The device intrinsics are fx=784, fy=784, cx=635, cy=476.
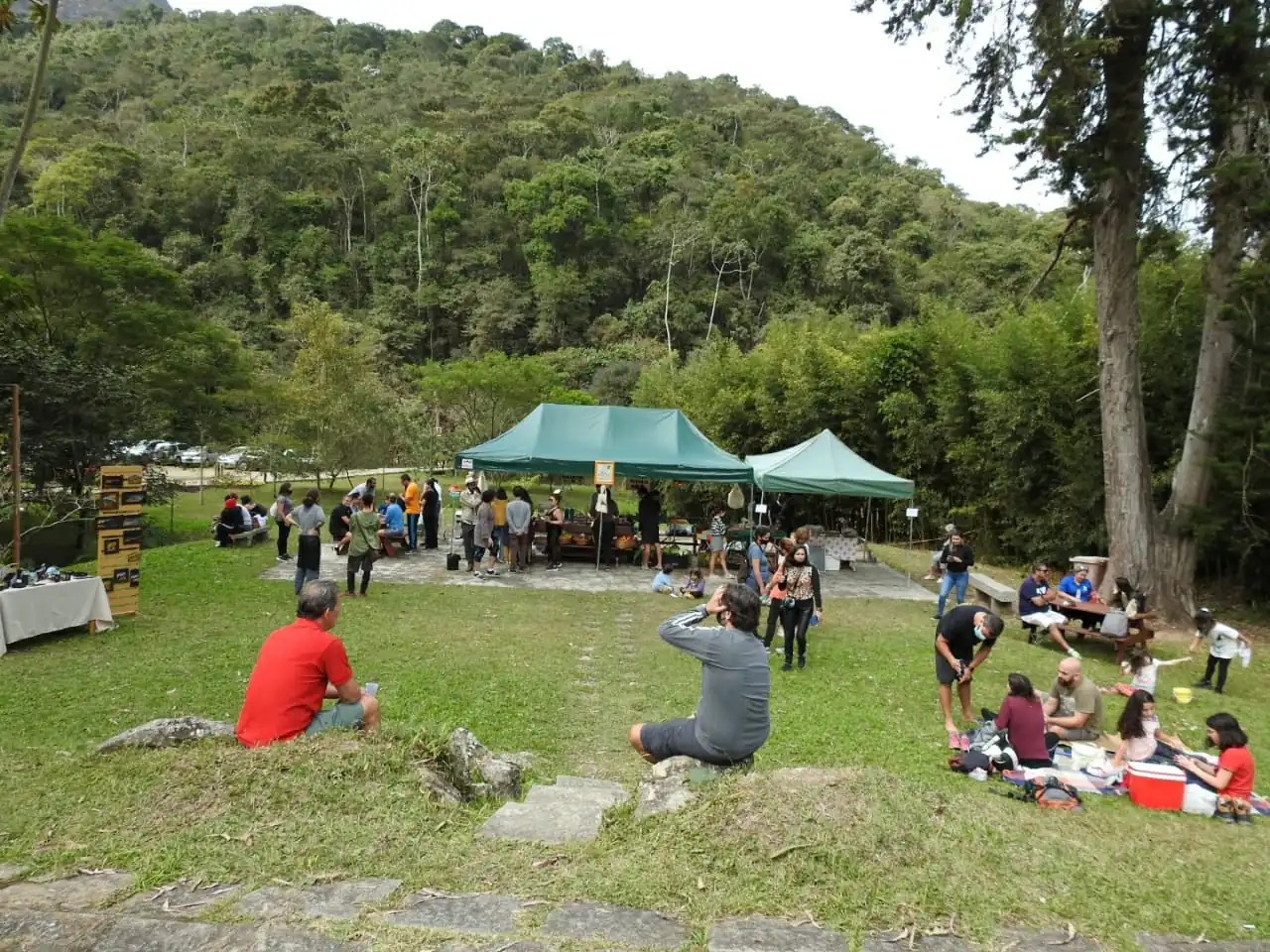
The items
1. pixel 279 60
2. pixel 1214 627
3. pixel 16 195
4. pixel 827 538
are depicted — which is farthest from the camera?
pixel 279 60

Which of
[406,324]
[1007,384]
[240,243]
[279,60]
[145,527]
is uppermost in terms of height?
[279,60]

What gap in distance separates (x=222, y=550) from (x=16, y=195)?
4287 centimetres

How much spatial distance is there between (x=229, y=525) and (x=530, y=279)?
38970mm

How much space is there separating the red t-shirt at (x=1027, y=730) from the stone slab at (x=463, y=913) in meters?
4.02

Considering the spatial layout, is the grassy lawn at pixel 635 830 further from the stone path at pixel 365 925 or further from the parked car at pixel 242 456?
the parked car at pixel 242 456

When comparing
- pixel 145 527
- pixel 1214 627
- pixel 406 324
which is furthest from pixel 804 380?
pixel 406 324

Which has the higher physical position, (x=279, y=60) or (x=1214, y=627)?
(x=279, y=60)

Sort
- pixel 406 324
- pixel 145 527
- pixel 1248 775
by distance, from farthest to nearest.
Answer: pixel 406 324 → pixel 145 527 → pixel 1248 775

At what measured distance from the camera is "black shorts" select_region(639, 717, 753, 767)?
364 cm

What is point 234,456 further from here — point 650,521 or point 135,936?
point 135,936

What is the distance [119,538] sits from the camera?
8.88 meters

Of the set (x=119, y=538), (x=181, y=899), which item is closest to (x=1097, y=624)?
(x=181, y=899)

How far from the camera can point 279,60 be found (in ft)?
268

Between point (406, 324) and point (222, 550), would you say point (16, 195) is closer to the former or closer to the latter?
point (406, 324)
